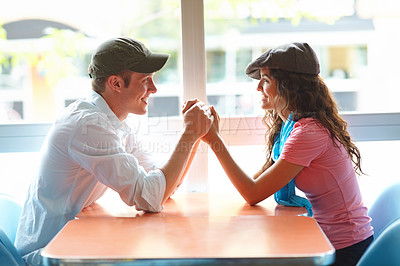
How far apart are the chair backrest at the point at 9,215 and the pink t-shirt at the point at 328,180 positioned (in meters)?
1.12

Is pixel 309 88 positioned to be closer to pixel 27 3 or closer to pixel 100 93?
pixel 100 93

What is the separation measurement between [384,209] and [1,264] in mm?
1435

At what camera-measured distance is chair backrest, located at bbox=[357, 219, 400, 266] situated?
1.52 meters

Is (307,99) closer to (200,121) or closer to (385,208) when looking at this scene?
(200,121)

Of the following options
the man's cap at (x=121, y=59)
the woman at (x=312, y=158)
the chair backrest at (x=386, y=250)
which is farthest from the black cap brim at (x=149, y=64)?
the chair backrest at (x=386, y=250)

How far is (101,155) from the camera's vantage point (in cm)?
158

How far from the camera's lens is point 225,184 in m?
2.35

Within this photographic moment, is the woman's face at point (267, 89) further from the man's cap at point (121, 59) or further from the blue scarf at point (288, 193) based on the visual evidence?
the man's cap at point (121, 59)

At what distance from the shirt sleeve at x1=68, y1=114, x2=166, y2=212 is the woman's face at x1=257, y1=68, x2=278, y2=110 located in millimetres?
555

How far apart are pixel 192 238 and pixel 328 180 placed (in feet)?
2.14

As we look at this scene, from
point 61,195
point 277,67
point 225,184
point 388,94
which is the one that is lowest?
point 225,184

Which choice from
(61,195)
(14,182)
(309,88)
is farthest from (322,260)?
(14,182)

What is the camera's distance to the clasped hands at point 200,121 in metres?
1.83

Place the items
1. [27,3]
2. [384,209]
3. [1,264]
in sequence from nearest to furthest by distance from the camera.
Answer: [1,264] → [384,209] → [27,3]
